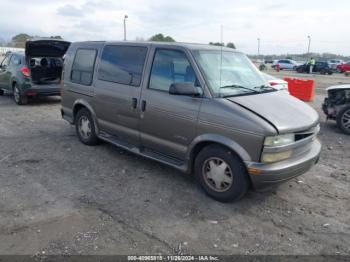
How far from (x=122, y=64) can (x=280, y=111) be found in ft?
8.60

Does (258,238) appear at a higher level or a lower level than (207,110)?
lower

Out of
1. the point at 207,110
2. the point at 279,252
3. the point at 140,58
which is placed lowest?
the point at 279,252

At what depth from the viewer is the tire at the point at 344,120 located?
7.43 m

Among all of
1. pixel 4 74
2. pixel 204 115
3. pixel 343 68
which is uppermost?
pixel 4 74

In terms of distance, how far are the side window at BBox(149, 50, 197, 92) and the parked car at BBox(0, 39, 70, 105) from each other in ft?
20.9

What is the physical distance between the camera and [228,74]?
4.41 metres

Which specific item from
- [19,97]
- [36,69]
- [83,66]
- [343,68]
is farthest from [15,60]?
[343,68]

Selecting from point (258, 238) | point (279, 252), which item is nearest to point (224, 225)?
point (258, 238)

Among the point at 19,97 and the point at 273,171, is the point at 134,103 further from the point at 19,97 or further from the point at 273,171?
the point at 19,97

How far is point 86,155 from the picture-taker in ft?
18.7

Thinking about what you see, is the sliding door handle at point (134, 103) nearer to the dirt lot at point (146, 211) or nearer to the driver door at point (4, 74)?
the dirt lot at point (146, 211)

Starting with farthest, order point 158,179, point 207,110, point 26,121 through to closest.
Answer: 1. point 26,121
2. point 158,179
3. point 207,110

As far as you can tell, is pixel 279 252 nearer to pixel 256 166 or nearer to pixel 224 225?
pixel 224 225

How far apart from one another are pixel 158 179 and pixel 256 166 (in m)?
1.67
